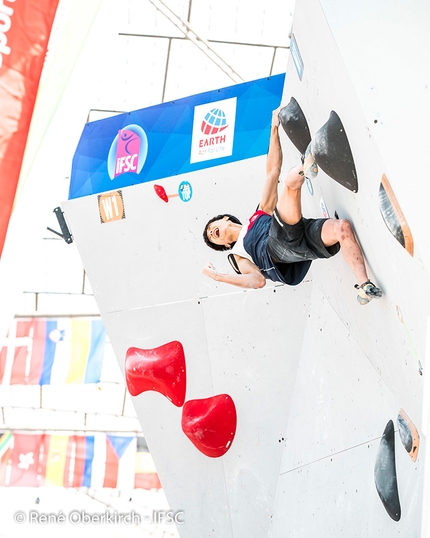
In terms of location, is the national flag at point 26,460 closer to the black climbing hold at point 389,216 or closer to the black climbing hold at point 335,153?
the black climbing hold at point 335,153

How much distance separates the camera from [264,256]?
3291mm

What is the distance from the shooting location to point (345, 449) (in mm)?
3424

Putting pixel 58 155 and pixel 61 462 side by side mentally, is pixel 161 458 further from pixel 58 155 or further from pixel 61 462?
pixel 61 462

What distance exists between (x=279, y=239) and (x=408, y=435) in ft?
3.12

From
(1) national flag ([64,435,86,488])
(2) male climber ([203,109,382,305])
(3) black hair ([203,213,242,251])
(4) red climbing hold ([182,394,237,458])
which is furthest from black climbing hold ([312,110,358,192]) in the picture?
(1) national flag ([64,435,86,488])

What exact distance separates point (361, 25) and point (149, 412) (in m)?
3.21

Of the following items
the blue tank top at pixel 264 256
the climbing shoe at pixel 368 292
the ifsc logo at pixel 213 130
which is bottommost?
the climbing shoe at pixel 368 292

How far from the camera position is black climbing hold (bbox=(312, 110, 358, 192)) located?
242 cm

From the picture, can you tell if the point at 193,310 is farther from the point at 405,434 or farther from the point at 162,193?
the point at 405,434

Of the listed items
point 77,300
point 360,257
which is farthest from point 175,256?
point 77,300

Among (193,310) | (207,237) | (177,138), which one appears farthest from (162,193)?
(193,310)

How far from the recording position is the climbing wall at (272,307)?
227cm

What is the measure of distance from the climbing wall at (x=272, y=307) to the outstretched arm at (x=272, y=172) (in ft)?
0.19

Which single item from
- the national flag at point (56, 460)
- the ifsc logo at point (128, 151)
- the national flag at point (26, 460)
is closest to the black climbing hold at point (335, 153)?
the ifsc logo at point (128, 151)
